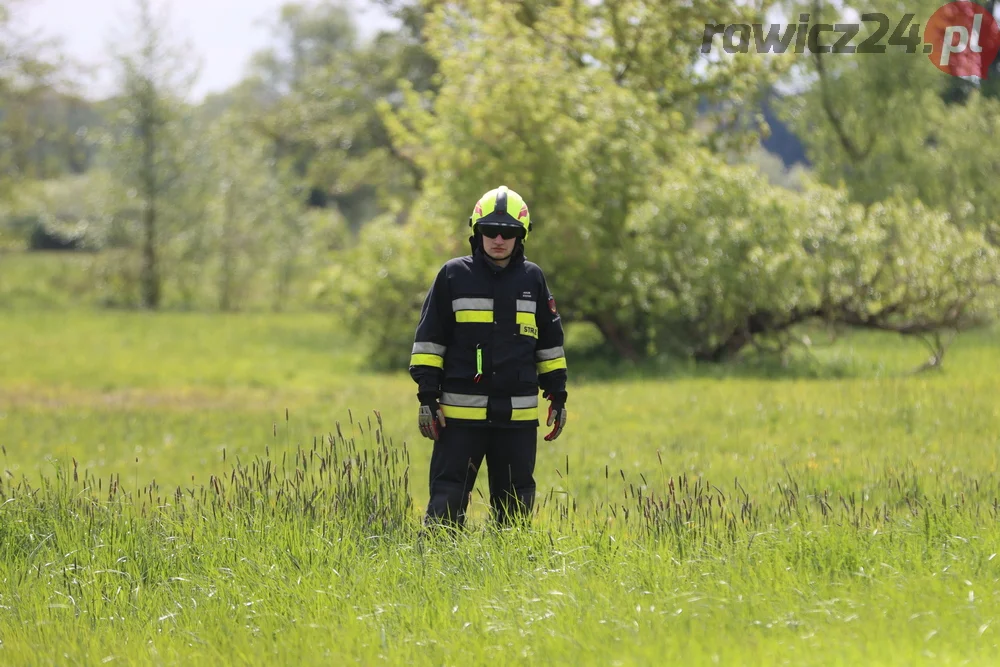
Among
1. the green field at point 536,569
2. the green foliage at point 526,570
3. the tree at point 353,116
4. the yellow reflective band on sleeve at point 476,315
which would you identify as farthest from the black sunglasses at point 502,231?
the tree at point 353,116

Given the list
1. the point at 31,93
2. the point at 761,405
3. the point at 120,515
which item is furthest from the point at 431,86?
the point at 120,515

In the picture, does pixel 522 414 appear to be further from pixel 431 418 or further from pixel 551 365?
pixel 431 418

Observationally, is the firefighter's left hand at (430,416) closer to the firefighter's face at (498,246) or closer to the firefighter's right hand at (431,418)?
the firefighter's right hand at (431,418)

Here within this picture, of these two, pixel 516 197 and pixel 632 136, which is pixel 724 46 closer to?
pixel 632 136

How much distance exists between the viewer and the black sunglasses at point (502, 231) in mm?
7070

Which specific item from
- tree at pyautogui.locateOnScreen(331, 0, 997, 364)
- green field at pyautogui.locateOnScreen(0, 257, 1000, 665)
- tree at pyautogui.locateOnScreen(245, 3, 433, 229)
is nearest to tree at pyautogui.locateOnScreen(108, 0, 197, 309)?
tree at pyautogui.locateOnScreen(245, 3, 433, 229)

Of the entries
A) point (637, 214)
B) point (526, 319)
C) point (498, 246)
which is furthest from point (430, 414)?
point (637, 214)

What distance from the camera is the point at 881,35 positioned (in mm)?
29188

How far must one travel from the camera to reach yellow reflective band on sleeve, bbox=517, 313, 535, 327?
720 centimetres

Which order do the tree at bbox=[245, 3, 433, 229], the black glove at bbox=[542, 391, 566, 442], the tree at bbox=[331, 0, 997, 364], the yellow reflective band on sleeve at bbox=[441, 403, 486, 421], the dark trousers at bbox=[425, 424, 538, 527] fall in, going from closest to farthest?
the yellow reflective band on sleeve at bbox=[441, 403, 486, 421], the dark trousers at bbox=[425, 424, 538, 527], the black glove at bbox=[542, 391, 566, 442], the tree at bbox=[331, 0, 997, 364], the tree at bbox=[245, 3, 433, 229]

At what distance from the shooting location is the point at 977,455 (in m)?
10.8

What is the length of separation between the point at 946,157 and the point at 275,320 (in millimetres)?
23651

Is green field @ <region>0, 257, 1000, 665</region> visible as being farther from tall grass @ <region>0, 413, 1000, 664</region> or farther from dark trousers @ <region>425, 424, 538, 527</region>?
dark trousers @ <region>425, 424, 538, 527</region>

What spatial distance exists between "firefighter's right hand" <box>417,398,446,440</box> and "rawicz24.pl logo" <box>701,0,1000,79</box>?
71.5ft
